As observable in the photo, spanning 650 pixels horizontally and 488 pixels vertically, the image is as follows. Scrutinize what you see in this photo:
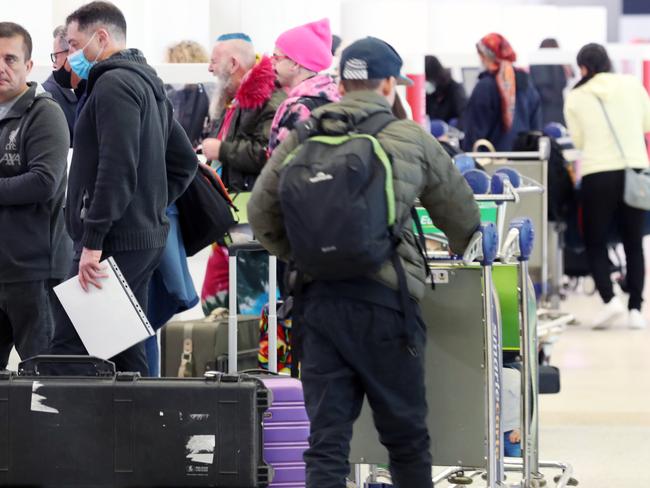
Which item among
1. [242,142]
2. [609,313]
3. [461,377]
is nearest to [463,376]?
[461,377]

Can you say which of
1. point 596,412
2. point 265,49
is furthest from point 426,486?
point 265,49

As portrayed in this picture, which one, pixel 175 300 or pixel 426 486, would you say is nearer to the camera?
pixel 426 486

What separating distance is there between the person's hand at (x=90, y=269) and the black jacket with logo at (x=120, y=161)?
3 cm

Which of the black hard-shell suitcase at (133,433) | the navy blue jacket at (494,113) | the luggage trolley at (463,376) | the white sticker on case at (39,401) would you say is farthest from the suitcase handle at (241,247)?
the navy blue jacket at (494,113)

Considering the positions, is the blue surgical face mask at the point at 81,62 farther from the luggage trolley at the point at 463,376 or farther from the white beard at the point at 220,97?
the white beard at the point at 220,97

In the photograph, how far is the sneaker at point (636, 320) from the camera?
9656mm

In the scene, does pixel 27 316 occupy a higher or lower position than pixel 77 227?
lower

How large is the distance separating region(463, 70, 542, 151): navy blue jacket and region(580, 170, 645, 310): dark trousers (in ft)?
2.40

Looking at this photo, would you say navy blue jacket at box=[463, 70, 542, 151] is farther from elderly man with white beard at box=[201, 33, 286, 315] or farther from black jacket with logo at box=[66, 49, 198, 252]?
black jacket with logo at box=[66, 49, 198, 252]

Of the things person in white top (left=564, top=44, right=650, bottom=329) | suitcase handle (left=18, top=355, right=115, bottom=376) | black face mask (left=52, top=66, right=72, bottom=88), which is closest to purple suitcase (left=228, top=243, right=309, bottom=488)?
suitcase handle (left=18, top=355, right=115, bottom=376)

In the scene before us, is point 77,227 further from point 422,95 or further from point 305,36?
point 422,95

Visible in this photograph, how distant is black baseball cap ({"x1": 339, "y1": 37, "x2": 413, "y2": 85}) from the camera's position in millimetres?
3834

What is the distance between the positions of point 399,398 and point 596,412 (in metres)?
3.13

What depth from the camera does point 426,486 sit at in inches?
153
